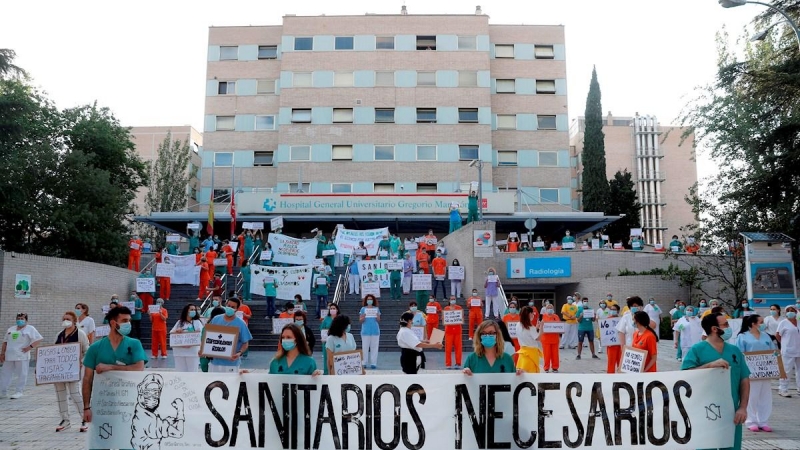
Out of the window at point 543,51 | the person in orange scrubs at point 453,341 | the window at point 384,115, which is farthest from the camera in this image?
the window at point 543,51

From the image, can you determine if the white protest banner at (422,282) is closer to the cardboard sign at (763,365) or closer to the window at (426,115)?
the cardboard sign at (763,365)

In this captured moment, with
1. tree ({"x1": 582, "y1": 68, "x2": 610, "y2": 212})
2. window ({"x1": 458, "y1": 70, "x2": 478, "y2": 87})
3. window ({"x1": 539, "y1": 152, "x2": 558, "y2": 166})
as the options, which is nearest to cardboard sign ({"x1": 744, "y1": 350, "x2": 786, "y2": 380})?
window ({"x1": 539, "y1": 152, "x2": 558, "y2": 166})

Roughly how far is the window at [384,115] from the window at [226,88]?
35.0 feet

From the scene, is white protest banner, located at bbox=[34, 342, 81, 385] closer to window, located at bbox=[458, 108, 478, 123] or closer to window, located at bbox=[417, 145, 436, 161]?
window, located at bbox=[417, 145, 436, 161]

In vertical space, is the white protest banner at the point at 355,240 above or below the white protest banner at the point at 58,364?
above

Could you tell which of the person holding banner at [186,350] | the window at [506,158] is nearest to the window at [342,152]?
the window at [506,158]

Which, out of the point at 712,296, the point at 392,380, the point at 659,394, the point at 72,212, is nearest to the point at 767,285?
the point at 712,296

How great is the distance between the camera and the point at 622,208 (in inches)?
2238

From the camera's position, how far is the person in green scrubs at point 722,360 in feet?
24.5

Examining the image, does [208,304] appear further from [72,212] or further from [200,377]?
[200,377]

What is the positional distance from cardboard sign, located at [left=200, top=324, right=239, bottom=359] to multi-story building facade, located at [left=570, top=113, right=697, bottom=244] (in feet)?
275

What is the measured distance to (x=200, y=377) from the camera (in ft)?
25.0

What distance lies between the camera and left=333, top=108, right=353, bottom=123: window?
159 ft

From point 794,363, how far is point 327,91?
3767cm
